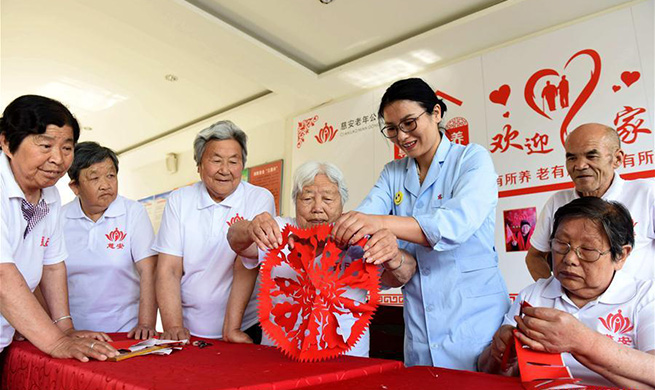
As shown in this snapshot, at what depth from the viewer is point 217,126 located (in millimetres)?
1767

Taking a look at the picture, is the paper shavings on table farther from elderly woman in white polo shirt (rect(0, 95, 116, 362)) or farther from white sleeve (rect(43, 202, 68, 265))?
white sleeve (rect(43, 202, 68, 265))

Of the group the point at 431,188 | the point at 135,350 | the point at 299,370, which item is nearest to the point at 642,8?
the point at 431,188

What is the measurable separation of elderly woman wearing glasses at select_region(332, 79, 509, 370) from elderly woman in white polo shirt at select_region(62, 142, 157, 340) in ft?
3.77

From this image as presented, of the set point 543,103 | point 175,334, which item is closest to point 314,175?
point 175,334

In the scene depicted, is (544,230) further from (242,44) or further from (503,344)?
(242,44)

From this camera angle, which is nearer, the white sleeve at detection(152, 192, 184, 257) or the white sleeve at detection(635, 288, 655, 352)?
the white sleeve at detection(635, 288, 655, 352)

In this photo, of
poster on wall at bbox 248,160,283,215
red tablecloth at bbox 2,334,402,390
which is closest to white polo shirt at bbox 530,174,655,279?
red tablecloth at bbox 2,334,402,390

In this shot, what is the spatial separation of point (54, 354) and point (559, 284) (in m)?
1.37

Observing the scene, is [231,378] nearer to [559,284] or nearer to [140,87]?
[559,284]

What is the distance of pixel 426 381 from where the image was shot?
0.84 m

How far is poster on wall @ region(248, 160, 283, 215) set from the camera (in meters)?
4.74

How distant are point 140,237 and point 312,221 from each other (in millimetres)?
985

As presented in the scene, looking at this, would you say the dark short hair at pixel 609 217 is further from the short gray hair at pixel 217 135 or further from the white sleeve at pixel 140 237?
the white sleeve at pixel 140 237

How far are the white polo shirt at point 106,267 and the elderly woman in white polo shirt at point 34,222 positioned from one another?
0.32m
